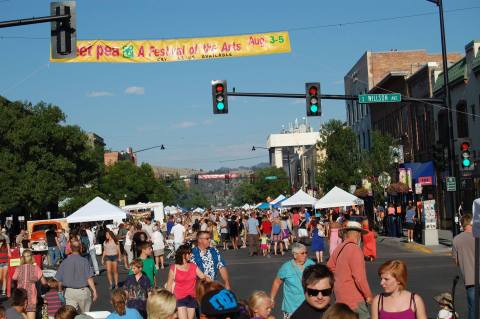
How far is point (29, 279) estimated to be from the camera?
1346cm

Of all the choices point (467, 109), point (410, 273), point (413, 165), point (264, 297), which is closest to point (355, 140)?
point (413, 165)

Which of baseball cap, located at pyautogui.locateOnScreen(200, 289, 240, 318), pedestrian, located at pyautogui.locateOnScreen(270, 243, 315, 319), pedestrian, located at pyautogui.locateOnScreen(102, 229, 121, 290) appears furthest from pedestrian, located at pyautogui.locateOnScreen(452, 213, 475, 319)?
pedestrian, located at pyautogui.locateOnScreen(102, 229, 121, 290)

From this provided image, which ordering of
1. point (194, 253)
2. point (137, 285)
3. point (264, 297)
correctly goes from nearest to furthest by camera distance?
1. point (264, 297)
2. point (137, 285)
3. point (194, 253)

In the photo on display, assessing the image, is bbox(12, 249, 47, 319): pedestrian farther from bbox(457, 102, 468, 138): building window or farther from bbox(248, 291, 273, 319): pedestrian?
bbox(457, 102, 468, 138): building window

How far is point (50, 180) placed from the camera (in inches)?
2261

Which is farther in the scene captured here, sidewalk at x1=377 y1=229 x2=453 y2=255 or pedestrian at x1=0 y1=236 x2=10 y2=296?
sidewalk at x1=377 y1=229 x2=453 y2=255

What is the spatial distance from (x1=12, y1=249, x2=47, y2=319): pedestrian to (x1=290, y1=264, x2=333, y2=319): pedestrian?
787 cm

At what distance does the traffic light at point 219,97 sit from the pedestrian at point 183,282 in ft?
45.9

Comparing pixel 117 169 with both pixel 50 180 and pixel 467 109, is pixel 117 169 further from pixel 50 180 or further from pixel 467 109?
pixel 467 109

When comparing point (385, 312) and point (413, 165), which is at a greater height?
point (413, 165)

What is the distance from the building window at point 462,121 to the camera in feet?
135

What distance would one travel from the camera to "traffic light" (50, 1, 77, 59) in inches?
571

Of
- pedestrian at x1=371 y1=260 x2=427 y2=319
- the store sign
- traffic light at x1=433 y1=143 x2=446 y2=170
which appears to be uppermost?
traffic light at x1=433 y1=143 x2=446 y2=170

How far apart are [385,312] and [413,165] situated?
3915cm
